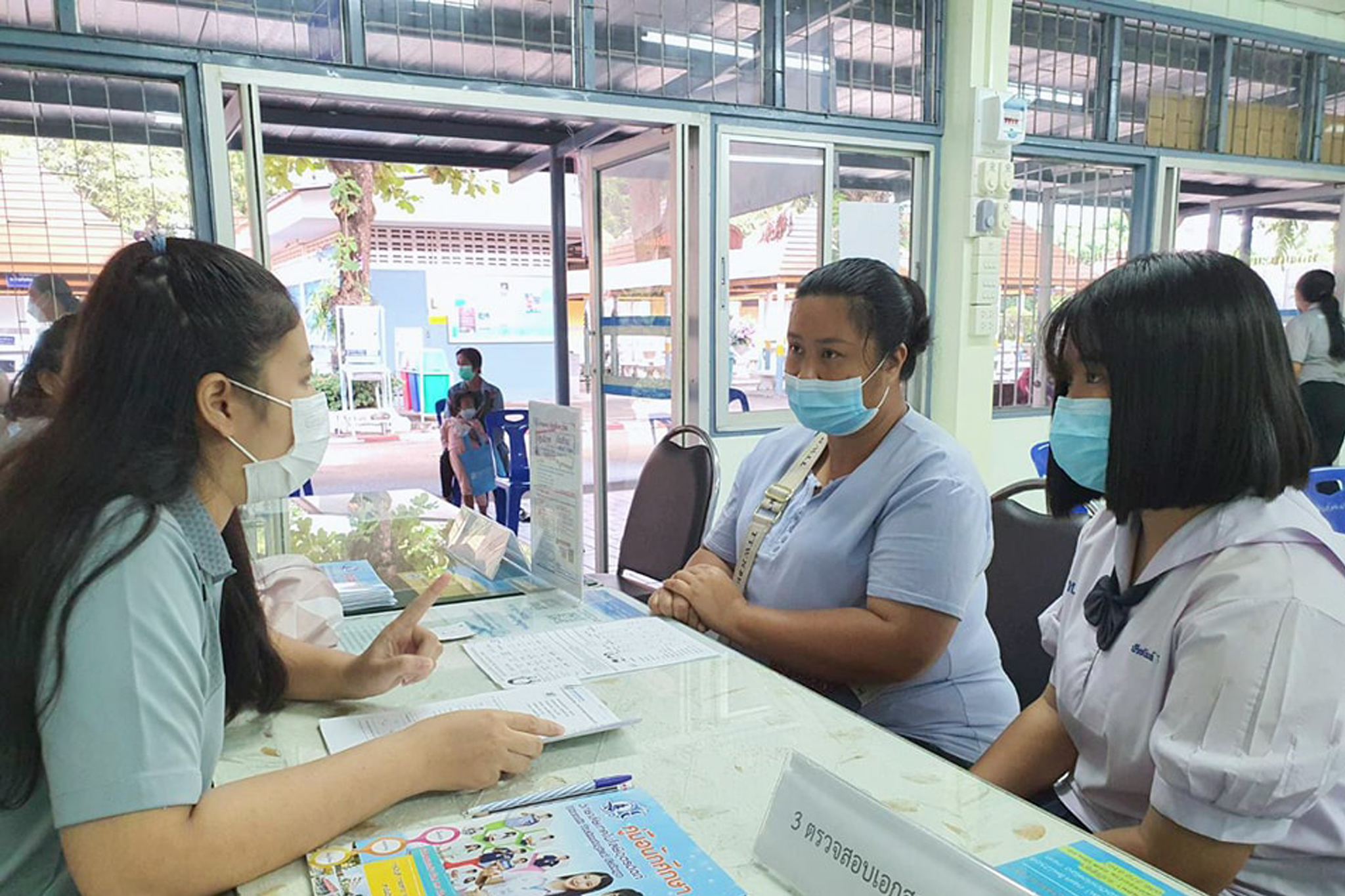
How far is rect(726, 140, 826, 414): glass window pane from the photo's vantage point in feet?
12.9

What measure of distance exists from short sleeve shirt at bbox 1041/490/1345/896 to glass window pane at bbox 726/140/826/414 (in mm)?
2912

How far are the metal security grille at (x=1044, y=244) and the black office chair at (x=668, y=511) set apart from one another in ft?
8.76

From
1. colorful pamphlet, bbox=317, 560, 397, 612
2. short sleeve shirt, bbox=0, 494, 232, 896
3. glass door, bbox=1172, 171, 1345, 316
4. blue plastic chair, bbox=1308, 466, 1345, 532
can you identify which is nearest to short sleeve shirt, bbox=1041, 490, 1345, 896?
short sleeve shirt, bbox=0, 494, 232, 896

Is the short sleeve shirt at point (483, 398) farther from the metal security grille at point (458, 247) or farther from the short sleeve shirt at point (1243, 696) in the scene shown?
the metal security grille at point (458, 247)

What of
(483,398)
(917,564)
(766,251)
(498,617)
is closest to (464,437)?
(483,398)

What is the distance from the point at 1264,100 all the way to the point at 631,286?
12.5 ft

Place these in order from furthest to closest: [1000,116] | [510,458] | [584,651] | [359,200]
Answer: [359,200] → [510,458] → [1000,116] → [584,651]

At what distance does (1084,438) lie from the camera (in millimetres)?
1138

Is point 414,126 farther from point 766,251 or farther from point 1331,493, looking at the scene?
point 1331,493

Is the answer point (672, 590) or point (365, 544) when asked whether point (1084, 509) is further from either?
point (365, 544)

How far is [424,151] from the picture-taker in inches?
206

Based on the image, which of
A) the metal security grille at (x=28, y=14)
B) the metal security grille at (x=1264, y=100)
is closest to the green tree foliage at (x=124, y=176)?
the metal security grille at (x=28, y=14)

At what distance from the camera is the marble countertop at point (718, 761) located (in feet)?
2.79

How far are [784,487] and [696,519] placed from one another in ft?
1.68
